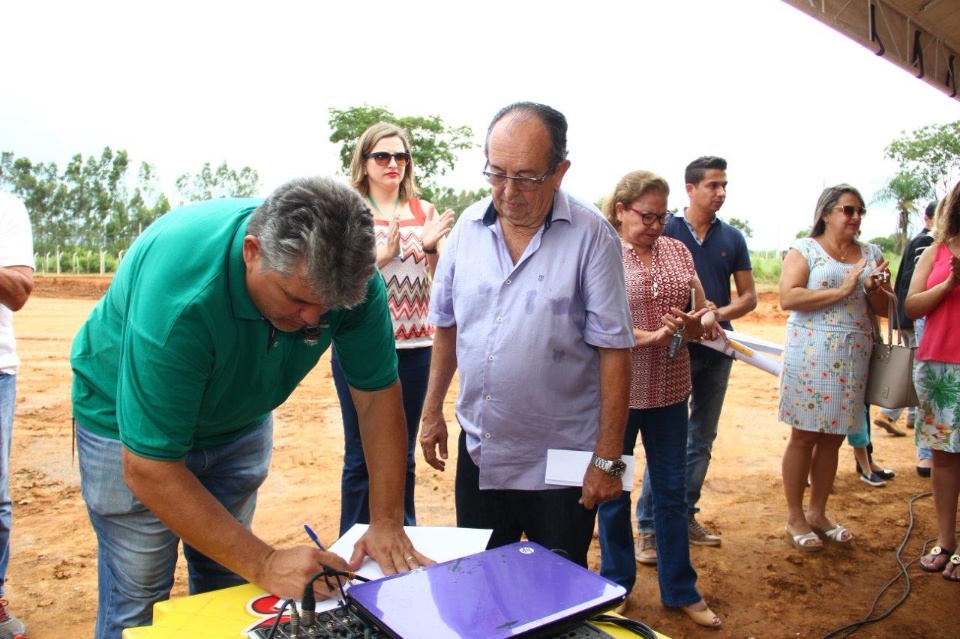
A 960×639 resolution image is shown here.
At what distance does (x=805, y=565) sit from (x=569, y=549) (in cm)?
210

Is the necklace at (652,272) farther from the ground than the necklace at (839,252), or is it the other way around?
the necklace at (839,252)

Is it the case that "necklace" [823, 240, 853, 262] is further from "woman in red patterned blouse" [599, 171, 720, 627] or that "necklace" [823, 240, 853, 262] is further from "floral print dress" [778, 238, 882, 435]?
"woman in red patterned blouse" [599, 171, 720, 627]

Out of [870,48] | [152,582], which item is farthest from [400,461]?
[870,48]

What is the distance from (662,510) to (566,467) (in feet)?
3.34

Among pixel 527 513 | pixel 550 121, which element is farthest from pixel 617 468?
pixel 550 121

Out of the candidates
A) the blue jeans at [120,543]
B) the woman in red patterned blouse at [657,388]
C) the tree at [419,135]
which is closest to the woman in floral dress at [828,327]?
the woman in red patterned blouse at [657,388]

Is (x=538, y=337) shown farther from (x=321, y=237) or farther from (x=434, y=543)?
(x=321, y=237)

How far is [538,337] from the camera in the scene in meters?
2.20

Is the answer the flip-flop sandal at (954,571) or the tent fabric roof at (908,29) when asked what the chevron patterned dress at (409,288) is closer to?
the flip-flop sandal at (954,571)

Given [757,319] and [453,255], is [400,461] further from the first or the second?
[757,319]

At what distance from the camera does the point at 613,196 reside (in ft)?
10.3

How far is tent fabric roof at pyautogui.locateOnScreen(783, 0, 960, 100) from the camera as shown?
5.61m

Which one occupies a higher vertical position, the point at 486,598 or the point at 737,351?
the point at 737,351

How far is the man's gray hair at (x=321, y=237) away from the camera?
1.40 m
